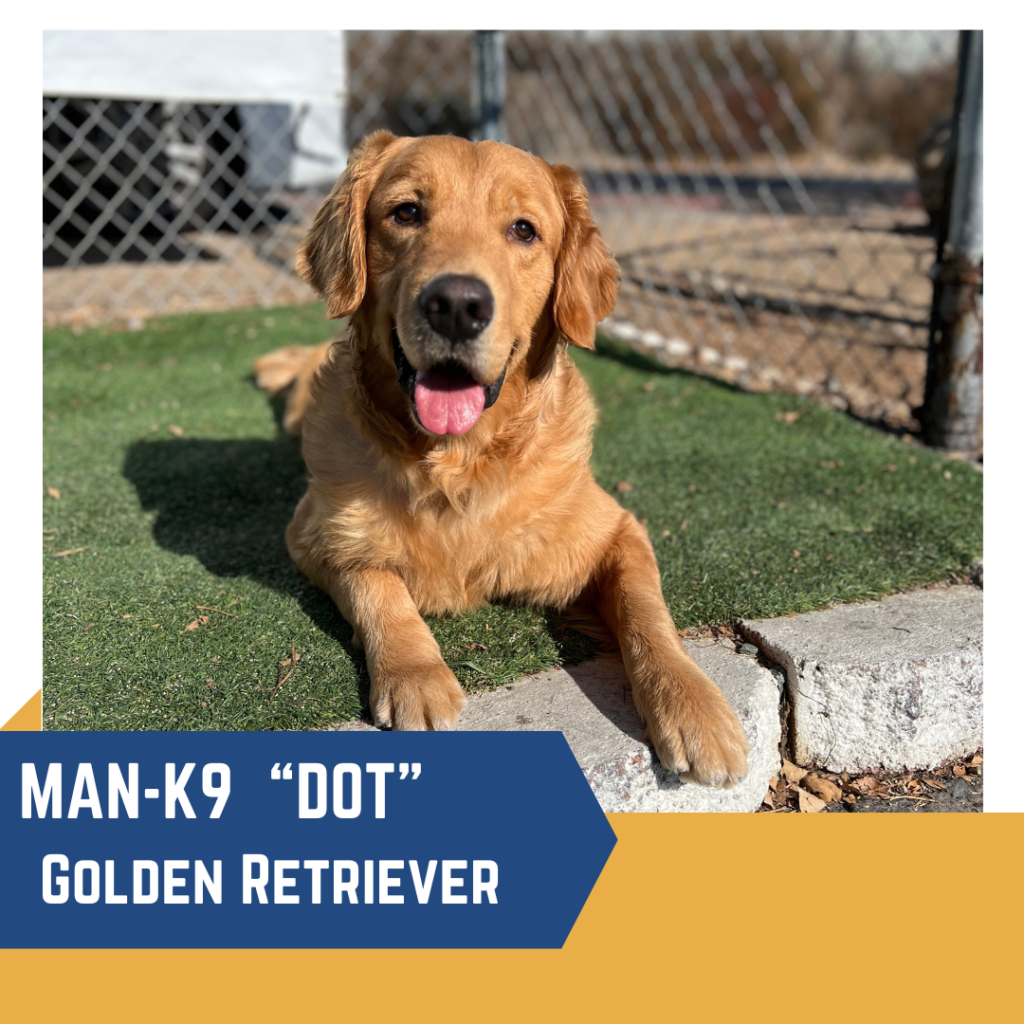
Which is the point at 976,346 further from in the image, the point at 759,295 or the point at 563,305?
the point at 759,295

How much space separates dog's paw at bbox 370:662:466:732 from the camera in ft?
7.41

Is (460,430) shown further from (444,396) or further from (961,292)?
(961,292)

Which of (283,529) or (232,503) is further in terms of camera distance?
(232,503)

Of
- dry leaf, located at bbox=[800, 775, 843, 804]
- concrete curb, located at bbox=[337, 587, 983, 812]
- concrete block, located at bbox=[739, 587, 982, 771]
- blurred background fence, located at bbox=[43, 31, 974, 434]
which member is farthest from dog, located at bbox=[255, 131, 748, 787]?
blurred background fence, located at bbox=[43, 31, 974, 434]

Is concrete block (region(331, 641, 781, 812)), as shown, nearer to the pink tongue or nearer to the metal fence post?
the pink tongue

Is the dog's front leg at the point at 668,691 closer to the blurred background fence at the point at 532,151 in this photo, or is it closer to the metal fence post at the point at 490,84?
the blurred background fence at the point at 532,151

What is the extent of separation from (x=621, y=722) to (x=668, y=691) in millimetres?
150

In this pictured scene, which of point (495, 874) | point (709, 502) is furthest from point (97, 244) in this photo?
point (495, 874)

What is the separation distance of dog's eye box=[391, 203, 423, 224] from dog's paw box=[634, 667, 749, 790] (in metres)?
1.36

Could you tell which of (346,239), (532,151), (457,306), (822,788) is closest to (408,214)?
(346,239)

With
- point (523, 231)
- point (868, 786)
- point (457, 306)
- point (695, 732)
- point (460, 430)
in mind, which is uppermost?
point (523, 231)

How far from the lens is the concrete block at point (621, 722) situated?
2238 mm

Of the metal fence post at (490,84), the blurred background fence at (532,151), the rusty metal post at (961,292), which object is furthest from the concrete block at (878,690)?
the metal fence post at (490,84)

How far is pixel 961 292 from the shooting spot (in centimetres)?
423
